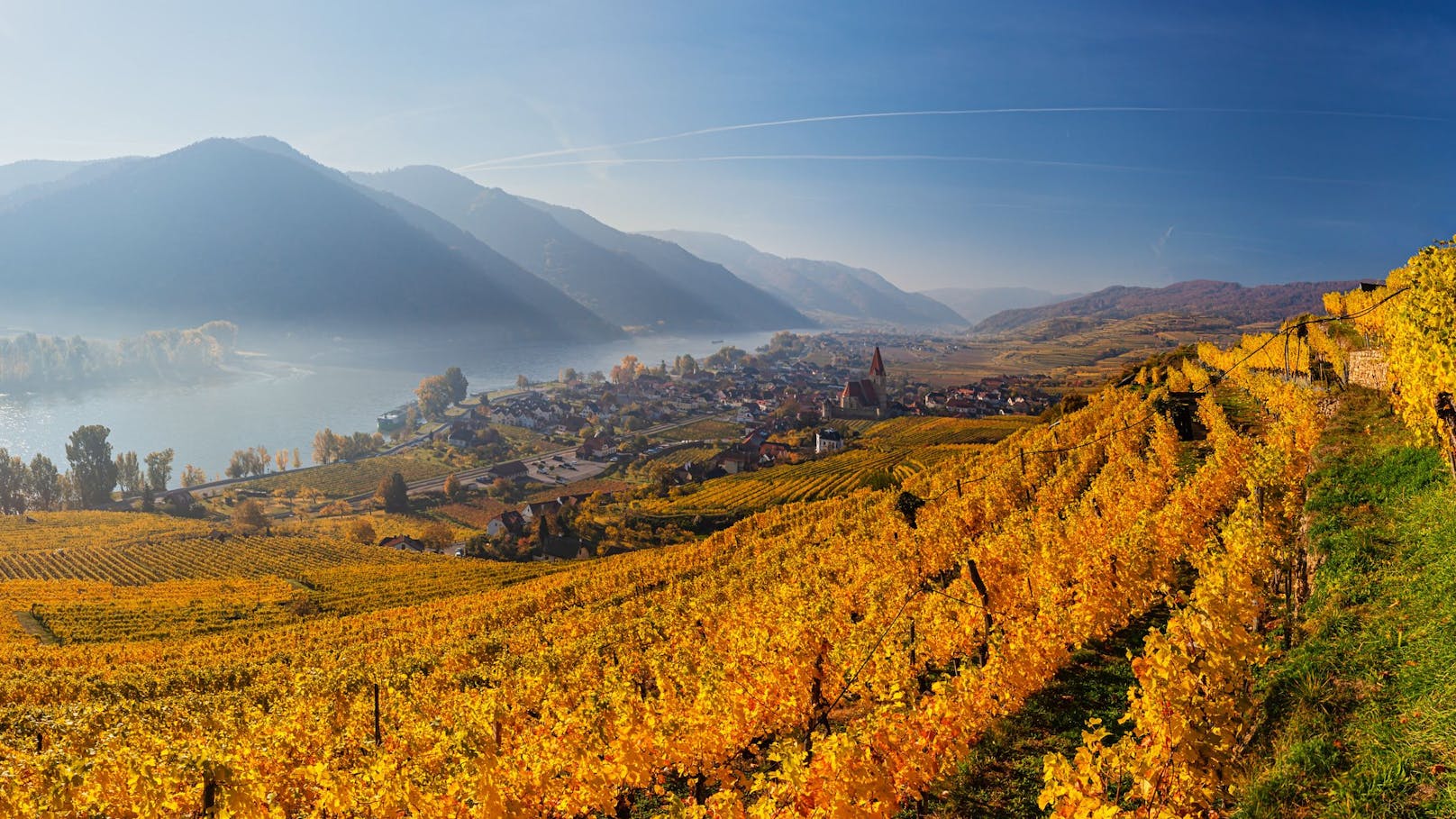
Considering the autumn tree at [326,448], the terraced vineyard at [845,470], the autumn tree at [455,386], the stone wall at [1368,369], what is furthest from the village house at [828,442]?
the autumn tree at [455,386]

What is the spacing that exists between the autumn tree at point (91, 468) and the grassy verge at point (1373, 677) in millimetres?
122679

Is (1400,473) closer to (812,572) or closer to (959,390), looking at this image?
(812,572)

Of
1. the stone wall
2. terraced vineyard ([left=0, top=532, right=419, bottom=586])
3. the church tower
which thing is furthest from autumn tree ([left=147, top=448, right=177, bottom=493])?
the stone wall

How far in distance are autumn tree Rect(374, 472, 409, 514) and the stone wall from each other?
296 ft

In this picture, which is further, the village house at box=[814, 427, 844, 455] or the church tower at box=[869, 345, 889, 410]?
the church tower at box=[869, 345, 889, 410]

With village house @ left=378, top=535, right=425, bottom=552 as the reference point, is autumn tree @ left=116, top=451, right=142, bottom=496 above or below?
above

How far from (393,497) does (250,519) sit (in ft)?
50.2

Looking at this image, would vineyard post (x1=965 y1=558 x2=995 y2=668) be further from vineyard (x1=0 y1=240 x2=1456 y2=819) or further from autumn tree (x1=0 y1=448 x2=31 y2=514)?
autumn tree (x1=0 y1=448 x2=31 y2=514)

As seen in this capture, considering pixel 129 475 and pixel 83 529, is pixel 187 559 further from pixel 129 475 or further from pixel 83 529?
pixel 129 475

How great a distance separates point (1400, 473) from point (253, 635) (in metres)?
50.8

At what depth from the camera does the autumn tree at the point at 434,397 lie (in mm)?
149750

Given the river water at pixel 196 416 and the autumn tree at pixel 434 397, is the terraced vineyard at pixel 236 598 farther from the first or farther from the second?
the autumn tree at pixel 434 397

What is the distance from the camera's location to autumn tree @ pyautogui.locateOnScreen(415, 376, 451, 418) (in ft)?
491

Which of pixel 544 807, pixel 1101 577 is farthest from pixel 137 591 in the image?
pixel 1101 577
